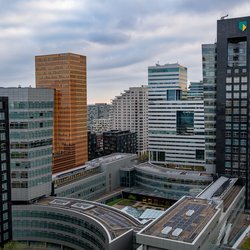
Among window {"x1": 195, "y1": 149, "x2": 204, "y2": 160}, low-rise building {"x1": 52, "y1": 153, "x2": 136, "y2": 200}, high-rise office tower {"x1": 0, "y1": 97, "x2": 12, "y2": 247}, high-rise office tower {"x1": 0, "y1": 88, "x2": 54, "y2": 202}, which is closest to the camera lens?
high-rise office tower {"x1": 0, "y1": 97, "x2": 12, "y2": 247}

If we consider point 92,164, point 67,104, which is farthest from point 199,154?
point 92,164

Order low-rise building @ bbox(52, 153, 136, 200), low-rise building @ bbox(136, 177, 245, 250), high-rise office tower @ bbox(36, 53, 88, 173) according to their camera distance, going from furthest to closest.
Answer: high-rise office tower @ bbox(36, 53, 88, 173) → low-rise building @ bbox(52, 153, 136, 200) → low-rise building @ bbox(136, 177, 245, 250)

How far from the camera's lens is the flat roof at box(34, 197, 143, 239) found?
195ft

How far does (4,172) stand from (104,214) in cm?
2022

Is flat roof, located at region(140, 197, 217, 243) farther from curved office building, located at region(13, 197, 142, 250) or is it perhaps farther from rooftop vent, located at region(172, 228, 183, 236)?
curved office building, located at region(13, 197, 142, 250)

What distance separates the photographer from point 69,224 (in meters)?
70.0

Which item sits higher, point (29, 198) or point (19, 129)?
point (19, 129)

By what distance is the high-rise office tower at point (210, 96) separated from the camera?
100 meters

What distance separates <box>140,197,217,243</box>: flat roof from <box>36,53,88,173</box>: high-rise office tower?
93041 millimetres

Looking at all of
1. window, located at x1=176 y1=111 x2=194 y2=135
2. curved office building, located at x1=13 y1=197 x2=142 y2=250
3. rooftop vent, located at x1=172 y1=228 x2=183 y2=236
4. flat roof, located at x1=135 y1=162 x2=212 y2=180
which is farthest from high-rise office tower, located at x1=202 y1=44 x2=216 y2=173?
window, located at x1=176 y1=111 x2=194 y2=135

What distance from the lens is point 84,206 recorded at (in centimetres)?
7175

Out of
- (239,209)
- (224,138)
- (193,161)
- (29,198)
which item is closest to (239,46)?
(224,138)

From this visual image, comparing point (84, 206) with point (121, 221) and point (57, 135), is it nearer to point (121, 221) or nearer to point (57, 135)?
point (121, 221)

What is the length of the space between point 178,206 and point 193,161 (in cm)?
10795
